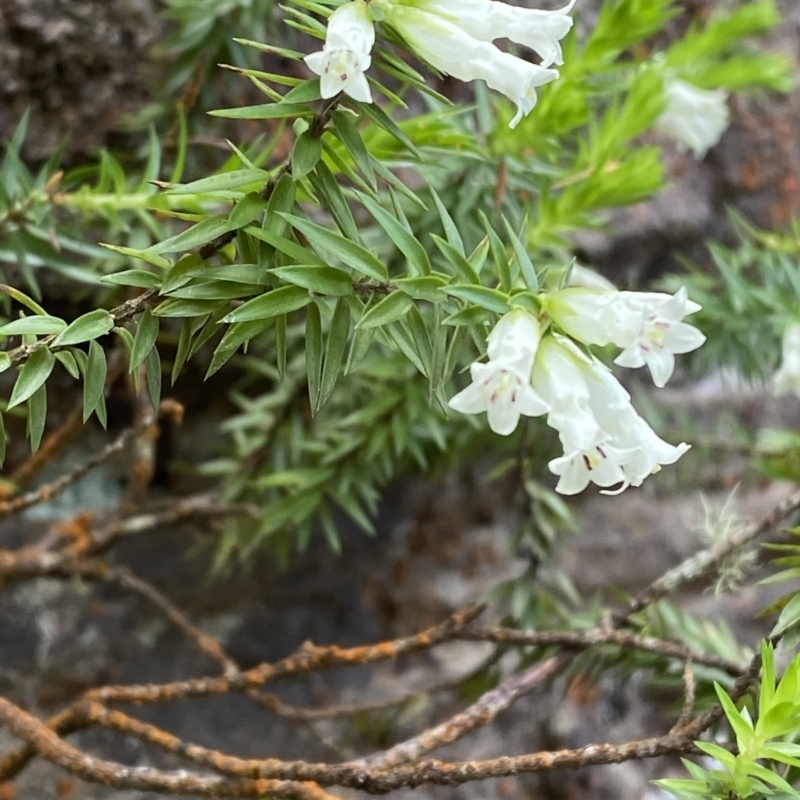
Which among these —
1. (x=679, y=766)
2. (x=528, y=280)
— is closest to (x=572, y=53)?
(x=528, y=280)

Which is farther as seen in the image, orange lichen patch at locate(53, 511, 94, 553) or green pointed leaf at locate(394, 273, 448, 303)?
orange lichen patch at locate(53, 511, 94, 553)

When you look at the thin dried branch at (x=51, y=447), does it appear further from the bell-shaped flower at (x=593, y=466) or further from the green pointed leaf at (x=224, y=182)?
the bell-shaped flower at (x=593, y=466)

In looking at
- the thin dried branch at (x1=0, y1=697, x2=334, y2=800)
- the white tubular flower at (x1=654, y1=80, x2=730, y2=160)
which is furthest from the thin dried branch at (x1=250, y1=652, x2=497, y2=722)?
the white tubular flower at (x1=654, y1=80, x2=730, y2=160)

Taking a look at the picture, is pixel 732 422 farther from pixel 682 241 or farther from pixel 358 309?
pixel 358 309

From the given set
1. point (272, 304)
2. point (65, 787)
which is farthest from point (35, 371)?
point (65, 787)

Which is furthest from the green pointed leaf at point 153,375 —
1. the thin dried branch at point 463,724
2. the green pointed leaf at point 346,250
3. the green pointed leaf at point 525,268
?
the thin dried branch at point 463,724

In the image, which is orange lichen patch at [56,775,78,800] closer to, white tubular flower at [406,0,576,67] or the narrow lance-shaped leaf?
the narrow lance-shaped leaf
